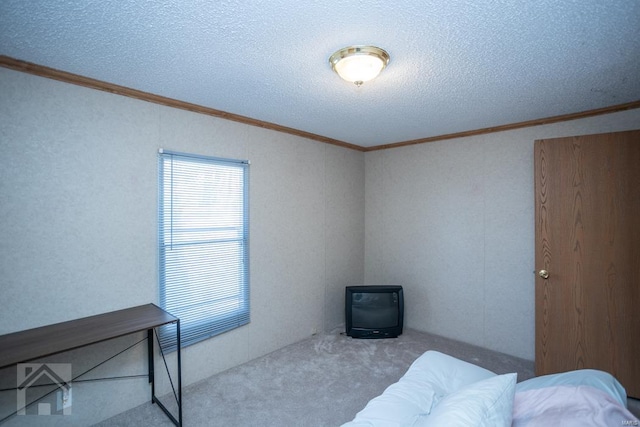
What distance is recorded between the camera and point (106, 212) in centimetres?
217

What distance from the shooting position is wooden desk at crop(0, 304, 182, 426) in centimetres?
158

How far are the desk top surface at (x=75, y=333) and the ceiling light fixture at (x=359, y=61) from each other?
191 centimetres

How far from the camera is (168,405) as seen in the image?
2312 mm

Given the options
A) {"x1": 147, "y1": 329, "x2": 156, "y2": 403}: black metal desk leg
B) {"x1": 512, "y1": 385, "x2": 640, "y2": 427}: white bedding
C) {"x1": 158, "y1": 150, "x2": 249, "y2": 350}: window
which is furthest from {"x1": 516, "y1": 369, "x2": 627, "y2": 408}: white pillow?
{"x1": 147, "y1": 329, "x2": 156, "y2": 403}: black metal desk leg

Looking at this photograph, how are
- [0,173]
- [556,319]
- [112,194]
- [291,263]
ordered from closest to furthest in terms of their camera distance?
[0,173] → [112,194] → [556,319] → [291,263]

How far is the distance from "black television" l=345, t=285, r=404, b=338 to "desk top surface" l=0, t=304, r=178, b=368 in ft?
6.74

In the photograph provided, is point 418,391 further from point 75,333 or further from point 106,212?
point 106,212

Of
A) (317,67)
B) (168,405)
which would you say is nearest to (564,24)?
Result: (317,67)

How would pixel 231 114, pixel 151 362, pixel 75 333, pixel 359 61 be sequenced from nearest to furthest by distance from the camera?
pixel 359 61
pixel 75 333
pixel 151 362
pixel 231 114

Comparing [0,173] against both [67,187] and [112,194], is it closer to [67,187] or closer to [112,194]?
[67,187]

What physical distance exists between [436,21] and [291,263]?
260cm

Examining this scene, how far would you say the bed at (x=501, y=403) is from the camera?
1.11 meters

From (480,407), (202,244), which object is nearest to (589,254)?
(480,407)

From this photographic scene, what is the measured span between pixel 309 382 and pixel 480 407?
1801 millimetres
